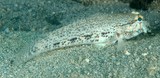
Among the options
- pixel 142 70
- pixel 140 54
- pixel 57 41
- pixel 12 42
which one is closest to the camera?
pixel 142 70

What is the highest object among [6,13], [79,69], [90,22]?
[90,22]

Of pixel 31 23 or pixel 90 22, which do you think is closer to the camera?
pixel 90 22

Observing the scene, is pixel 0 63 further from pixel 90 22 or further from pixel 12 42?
pixel 90 22

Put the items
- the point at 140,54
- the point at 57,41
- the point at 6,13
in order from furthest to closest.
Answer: the point at 6,13, the point at 57,41, the point at 140,54

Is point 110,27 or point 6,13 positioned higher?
point 110,27

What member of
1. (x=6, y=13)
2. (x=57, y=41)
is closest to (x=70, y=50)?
(x=57, y=41)

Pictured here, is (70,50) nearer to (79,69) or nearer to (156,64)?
(79,69)
